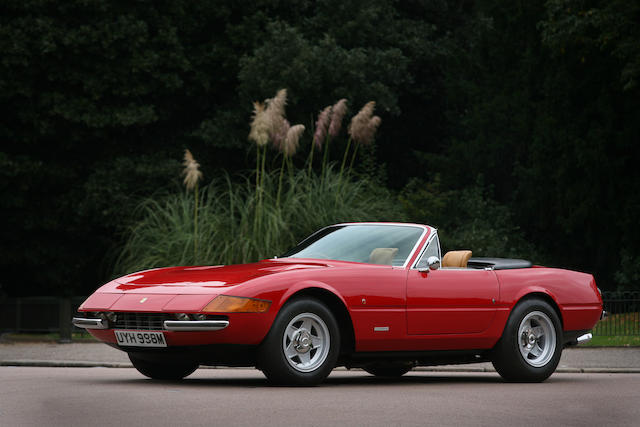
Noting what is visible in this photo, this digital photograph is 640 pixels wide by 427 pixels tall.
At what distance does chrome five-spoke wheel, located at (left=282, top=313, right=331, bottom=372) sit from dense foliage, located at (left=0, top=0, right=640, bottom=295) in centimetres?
1745

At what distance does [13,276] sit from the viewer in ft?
105

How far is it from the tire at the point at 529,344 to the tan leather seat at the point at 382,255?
1.37 m

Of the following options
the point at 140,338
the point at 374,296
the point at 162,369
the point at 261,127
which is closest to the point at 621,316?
the point at 261,127

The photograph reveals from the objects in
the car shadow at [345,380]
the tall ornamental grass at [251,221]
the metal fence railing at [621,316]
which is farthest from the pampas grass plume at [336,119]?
the car shadow at [345,380]

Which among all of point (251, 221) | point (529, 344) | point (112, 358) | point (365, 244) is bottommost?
point (112, 358)

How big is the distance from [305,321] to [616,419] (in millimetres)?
2843

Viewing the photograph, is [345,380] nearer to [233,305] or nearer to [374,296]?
[374,296]

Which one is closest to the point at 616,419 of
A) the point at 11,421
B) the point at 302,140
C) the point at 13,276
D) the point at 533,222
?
the point at 11,421

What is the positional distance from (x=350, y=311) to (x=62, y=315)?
36.9ft

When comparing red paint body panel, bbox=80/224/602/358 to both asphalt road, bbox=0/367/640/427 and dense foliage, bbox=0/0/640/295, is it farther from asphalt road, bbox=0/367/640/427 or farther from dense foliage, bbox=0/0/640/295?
dense foliage, bbox=0/0/640/295

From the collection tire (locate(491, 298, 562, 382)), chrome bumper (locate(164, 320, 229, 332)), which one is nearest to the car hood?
chrome bumper (locate(164, 320, 229, 332))

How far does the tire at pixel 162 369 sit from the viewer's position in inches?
432

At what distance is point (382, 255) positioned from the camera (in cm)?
1095

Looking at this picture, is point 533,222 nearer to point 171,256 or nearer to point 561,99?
point 561,99
